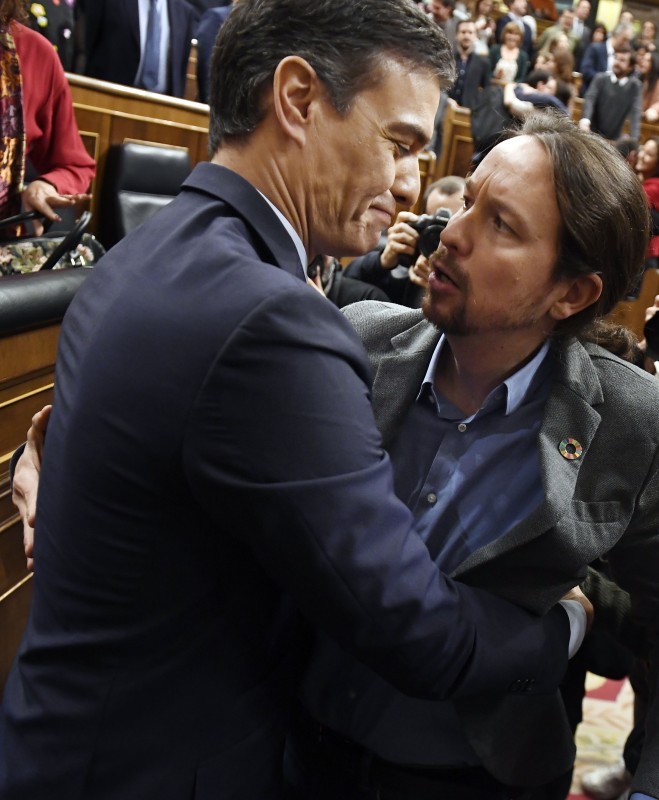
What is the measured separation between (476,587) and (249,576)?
29 centimetres

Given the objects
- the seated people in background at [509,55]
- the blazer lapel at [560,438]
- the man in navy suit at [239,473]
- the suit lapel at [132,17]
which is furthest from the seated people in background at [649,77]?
the man in navy suit at [239,473]

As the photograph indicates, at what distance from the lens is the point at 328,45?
2.71ft

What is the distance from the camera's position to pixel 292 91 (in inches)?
32.8

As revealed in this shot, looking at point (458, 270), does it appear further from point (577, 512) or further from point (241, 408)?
point (241, 408)

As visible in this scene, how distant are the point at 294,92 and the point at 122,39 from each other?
14.2 feet

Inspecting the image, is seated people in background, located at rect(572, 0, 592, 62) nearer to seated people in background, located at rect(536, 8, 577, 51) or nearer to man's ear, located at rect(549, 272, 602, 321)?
seated people in background, located at rect(536, 8, 577, 51)

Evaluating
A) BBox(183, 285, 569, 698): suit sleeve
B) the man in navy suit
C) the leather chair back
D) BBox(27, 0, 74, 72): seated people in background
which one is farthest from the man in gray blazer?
BBox(27, 0, 74, 72): seated people in background

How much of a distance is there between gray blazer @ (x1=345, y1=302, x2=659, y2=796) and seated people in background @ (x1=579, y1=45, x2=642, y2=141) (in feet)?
22.9

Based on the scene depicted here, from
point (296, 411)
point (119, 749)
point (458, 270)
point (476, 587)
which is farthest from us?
point (458, 270)

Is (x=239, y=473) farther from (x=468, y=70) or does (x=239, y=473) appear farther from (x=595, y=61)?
(x=595, y=61)

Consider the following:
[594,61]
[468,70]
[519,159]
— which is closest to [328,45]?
[519,159]

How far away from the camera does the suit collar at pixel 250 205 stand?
795 mm

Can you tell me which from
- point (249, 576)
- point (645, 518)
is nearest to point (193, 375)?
point (249, 576)

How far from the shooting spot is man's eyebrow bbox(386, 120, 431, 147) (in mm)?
854
